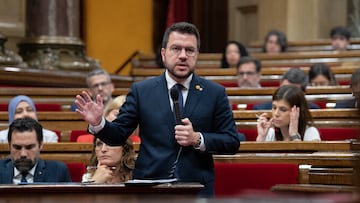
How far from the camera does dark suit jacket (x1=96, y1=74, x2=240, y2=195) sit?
12.2 feet

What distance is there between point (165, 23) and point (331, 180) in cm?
854

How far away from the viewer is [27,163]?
4746 mm

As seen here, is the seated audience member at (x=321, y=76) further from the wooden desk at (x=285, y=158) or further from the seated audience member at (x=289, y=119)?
the wooden desk at (x=285, y=158)

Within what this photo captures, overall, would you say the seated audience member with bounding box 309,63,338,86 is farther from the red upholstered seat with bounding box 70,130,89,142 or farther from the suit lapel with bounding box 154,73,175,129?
the suit lapel with bounding box 154,73,175,129

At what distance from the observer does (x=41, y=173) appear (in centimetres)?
475

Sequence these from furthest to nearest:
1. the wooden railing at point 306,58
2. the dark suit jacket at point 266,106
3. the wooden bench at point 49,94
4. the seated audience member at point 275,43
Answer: the seated audience member at point 275,43, the wooden railing at point 306,58, the wooden bench at point 49,94, the dark suit jacket at point 266,106

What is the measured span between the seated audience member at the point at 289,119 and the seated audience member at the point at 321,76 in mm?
2071

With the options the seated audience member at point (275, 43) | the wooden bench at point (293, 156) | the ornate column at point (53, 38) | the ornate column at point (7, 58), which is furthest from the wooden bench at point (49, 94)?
the seated audience member at point (275, 43)

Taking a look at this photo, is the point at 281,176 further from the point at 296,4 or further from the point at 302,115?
the point at 296,4

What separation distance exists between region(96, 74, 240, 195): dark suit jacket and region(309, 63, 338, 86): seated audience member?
385 cm

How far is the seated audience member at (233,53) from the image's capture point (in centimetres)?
891

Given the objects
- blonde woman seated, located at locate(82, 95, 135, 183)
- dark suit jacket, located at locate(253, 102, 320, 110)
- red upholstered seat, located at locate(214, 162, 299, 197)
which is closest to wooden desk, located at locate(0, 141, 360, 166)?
red upholstered seat, located at locate(214, 162, 299, 197)

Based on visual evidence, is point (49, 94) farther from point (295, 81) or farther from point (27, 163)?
point (27, 163)

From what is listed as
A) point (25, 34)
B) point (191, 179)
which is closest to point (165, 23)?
point (25, 34)
